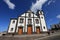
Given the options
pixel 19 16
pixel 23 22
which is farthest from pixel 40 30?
pixel 19 16

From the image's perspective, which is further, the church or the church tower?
the church tower

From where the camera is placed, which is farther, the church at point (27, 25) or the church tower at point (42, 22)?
the church tower at point (42, 22)

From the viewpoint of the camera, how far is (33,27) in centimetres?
3459

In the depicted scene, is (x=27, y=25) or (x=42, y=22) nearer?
(x=27, y=25)

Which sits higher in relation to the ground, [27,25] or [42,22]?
[42,22]

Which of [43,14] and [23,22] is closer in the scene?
[23,22]

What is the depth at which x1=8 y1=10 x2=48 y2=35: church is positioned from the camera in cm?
3422

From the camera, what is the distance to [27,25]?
114 ft

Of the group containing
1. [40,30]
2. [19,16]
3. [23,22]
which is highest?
[19,16]

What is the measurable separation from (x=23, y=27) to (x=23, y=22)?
1.88 meters

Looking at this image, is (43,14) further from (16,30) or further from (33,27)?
(16,30)

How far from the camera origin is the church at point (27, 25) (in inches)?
1347

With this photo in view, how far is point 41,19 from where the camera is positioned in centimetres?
3653

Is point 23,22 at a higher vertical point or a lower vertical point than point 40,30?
higher
